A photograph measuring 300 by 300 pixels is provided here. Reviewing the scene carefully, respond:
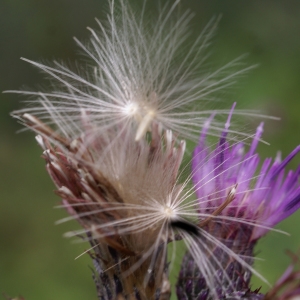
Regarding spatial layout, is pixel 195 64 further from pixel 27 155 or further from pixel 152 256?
pixel 27 155

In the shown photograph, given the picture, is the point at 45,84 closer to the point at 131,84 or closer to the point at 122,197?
the point at 131,84

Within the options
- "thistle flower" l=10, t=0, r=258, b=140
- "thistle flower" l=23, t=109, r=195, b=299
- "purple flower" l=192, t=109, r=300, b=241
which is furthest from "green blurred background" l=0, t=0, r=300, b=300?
"thistle flower" l=23, t=109, r=195, b=299

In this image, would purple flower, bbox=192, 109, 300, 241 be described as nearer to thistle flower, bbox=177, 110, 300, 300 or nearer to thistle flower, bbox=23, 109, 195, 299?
thistle flower, bbox=177, 110, 300, 300

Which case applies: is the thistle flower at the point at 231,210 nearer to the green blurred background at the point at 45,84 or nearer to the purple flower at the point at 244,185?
the purple flower at the point at 244,185

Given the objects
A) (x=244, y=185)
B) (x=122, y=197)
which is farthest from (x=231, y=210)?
(x=122, y=197)

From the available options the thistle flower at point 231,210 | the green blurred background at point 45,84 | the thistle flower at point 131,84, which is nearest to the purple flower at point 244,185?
the thistle flower at point 231,210

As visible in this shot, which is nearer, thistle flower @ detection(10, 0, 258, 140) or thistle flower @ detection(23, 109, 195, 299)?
thistle flower @ detection(23, 109, 195, 299)

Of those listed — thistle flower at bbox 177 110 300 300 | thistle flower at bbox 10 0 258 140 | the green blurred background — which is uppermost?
the green blurred background
